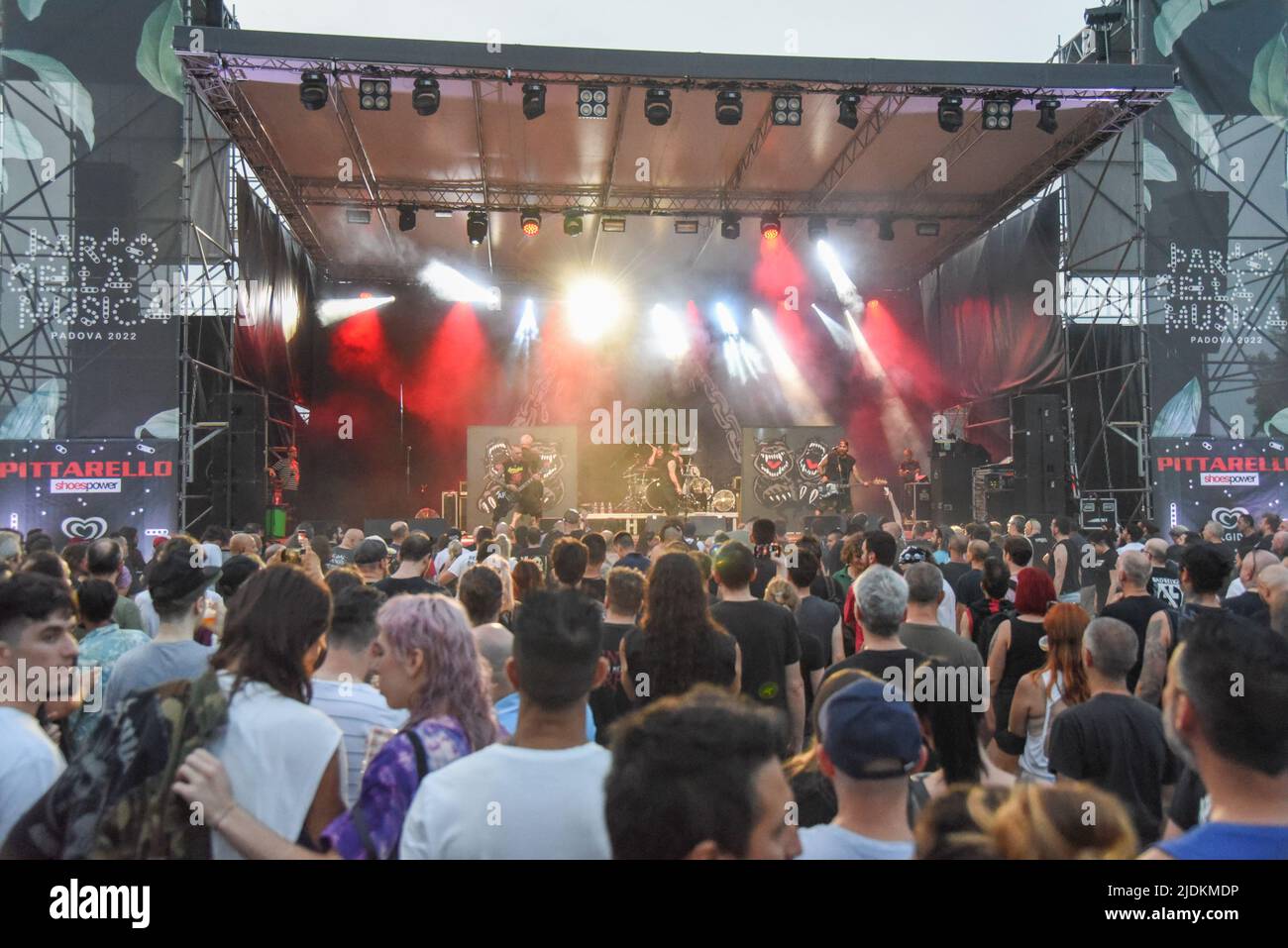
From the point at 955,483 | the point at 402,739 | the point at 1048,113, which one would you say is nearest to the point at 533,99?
the point at 1048,113

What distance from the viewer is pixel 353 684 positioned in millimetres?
2795

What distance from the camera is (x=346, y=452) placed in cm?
2009

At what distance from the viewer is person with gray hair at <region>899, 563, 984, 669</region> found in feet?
12.4

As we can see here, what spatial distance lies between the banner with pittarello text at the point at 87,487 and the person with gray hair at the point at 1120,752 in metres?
11.2

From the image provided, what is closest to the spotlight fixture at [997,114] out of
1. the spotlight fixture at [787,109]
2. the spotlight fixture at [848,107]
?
the spotlight fixture at [848,107]

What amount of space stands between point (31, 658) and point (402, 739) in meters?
1.10

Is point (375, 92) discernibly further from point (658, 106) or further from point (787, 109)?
point (787, 109)

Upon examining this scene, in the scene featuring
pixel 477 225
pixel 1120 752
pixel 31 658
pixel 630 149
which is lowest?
pixel 1120 752

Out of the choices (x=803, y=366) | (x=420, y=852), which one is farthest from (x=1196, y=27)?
(x=420, y=852)

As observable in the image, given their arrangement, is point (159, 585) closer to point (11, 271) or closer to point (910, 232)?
point (11, 271)

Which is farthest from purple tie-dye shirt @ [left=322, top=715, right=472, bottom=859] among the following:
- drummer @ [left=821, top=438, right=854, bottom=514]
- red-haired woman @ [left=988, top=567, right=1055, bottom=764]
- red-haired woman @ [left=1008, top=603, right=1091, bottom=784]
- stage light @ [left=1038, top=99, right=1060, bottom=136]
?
drummer @ [left=821, top=438, right=854, bottom=514]

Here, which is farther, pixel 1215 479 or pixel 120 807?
pixel 1215 479
